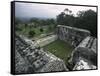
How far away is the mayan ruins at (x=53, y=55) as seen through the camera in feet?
8.31

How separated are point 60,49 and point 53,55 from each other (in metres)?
0.12

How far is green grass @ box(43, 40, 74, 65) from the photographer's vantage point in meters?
2.69

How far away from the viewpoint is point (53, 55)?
2693mm

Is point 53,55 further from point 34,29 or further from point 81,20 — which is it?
point 81,20

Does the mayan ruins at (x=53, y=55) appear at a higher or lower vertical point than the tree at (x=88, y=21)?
lower

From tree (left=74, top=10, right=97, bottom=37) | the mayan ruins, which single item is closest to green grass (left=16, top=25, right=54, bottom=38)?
the mayan ruins

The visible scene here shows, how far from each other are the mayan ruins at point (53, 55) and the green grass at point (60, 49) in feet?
0.12

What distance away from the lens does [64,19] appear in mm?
2773

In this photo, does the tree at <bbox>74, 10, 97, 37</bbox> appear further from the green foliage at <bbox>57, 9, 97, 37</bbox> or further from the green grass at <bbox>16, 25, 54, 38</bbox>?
the green grass at <bbox>16, 25, 54, 38</bbox>

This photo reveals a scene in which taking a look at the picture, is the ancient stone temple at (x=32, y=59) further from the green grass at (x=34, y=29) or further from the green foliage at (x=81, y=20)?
the green foliage at (x=81, y=20)

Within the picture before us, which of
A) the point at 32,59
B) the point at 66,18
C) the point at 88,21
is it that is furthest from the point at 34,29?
the point at 88,21

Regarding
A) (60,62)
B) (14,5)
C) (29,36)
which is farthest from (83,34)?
(14,5)

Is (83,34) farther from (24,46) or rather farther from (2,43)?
(2,43)

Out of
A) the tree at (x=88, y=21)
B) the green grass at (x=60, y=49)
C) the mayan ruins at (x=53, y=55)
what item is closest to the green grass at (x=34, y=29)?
the mayan ruins at (x=53, y=55)
